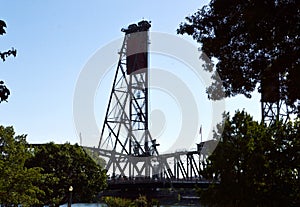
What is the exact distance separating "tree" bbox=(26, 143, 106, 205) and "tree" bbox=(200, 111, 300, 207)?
62.3ft

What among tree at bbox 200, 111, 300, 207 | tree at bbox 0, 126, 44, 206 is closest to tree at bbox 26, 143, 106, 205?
tree at bbox 0, 126, 44, 206

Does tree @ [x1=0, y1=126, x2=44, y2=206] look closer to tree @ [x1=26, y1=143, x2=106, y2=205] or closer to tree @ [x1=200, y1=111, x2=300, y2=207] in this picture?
tree @ [x1=200, y1=111, x2=300, y2=207]

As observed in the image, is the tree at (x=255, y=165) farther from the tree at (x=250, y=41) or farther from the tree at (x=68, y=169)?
the tree at (x=68, y=169)

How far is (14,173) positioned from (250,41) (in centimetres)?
1735

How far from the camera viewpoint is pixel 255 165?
22.0m

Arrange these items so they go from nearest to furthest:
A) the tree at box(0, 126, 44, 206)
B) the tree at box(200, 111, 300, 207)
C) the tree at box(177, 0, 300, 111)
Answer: the tree at box(177, 0, 300, 111) < the tree at box(200, 111, 300, 207) < the tree at box(0, 126, 44, 206)

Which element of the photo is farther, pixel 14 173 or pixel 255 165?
pixel 14 173

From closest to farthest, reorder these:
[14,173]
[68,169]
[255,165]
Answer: [255,165]
[14,173]
[68,169]

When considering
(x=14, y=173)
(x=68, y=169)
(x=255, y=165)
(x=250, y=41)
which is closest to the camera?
(x=250, y=41)

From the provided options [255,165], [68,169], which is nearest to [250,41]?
[255,165]

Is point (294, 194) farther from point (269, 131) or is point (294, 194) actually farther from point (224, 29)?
point (224, 29)

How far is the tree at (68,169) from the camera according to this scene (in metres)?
40.4

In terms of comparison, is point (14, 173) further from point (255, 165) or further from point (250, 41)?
point (250, 41)

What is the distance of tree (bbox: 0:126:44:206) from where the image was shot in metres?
24.6
